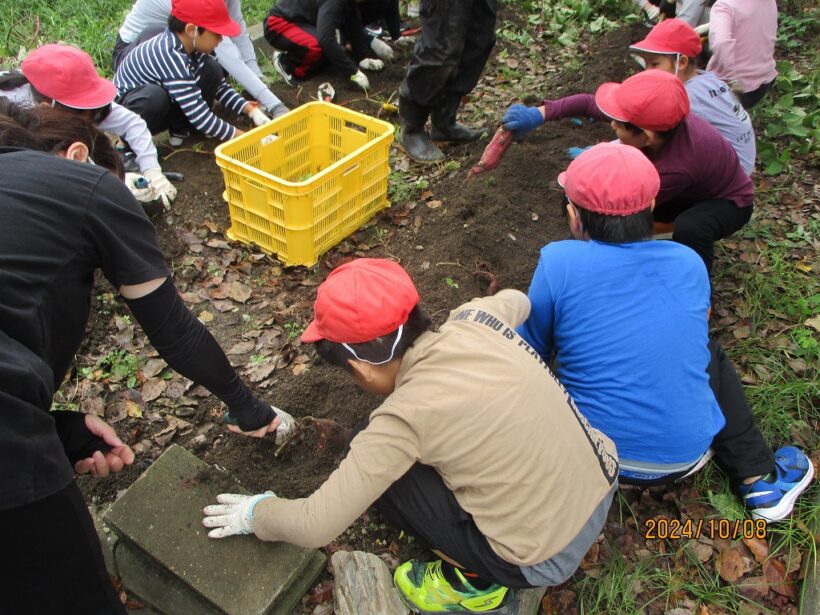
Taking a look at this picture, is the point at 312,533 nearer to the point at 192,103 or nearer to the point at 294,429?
the point at 294,429

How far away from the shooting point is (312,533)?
67.7 inches

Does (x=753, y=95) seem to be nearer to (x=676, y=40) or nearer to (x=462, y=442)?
(x=676, y=40)

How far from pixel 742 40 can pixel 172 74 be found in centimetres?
A: 390

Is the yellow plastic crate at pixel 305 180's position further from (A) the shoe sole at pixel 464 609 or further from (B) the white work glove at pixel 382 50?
(B) the white work glove at pixel 382 50

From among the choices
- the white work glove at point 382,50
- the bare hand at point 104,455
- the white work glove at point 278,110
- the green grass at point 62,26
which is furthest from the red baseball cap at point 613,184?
the green grass at point 62,26

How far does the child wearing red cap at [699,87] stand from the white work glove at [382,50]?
9.39 feet

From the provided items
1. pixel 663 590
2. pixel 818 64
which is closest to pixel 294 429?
pixel 663 590

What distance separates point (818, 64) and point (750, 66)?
213cm

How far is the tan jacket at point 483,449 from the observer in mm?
1663

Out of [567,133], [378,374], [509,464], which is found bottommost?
[567,133]

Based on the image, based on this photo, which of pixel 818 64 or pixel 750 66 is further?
pixel 818 64

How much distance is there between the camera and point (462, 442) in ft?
5.50

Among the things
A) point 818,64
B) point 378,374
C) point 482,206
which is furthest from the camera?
point 818,64

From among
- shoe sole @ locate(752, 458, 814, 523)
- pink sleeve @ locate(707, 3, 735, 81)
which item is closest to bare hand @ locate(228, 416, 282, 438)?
shoe sole @ locate(752, 458, 814, 523)
